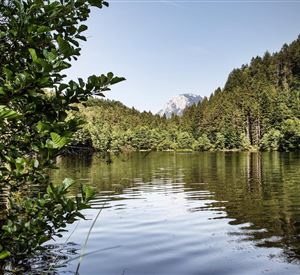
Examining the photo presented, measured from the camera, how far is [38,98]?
4727mm

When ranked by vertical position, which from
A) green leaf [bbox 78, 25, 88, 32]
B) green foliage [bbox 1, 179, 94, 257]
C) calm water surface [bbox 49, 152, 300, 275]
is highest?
green leaf [bbox 78, 25, 88, 32]

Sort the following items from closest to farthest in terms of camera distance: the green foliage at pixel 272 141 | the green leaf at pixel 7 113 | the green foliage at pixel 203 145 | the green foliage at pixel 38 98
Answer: the green leaf at pixel 7 113 → the green foliage at pixel 38 98 → the green foliage at pixel 272 141 → the green foliage at pixel 203 145

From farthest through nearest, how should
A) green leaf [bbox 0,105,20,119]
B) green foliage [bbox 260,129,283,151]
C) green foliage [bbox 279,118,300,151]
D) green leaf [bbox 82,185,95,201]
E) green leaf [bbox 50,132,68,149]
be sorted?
green foliage [bbox 260,129,283,151], green foliage [bbox 279,118,300,151], green leaf [bbox 82,185,95,201], green leaf [bbox 50,132,68,149], green leaf [bbox 0,105,20,119]

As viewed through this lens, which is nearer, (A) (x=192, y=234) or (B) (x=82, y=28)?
(B) (x=82, y=28)

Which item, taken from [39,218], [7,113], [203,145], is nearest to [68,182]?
[39,218]

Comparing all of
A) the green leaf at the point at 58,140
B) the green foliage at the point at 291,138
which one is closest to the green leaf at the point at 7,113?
the green leaf at the point at 58,140

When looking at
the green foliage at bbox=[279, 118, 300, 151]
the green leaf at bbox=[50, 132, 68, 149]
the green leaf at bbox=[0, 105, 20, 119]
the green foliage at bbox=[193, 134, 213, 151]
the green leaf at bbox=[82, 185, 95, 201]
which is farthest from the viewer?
the green foliage at bbox=[193, 134, 213, 151]

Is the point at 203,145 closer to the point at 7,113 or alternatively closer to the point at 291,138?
the point at 291,138

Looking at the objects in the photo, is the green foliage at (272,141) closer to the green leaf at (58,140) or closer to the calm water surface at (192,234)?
the calm water surface at (192,234)

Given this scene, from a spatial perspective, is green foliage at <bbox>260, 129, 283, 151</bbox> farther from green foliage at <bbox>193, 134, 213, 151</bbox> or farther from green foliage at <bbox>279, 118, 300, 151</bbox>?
green foliage at <bbox>193, 134, 213, 151</bbox>

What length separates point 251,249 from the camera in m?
15.7

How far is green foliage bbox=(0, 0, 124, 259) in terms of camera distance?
13.4 ft

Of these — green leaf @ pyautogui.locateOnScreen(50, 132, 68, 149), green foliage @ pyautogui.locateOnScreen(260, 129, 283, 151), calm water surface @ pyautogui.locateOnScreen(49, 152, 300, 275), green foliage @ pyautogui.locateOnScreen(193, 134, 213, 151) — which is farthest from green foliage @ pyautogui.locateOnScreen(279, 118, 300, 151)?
green leaf @ pyautogui.locateOnScreen(50, 132, 68, 149)

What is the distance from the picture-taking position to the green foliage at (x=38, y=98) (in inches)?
161
